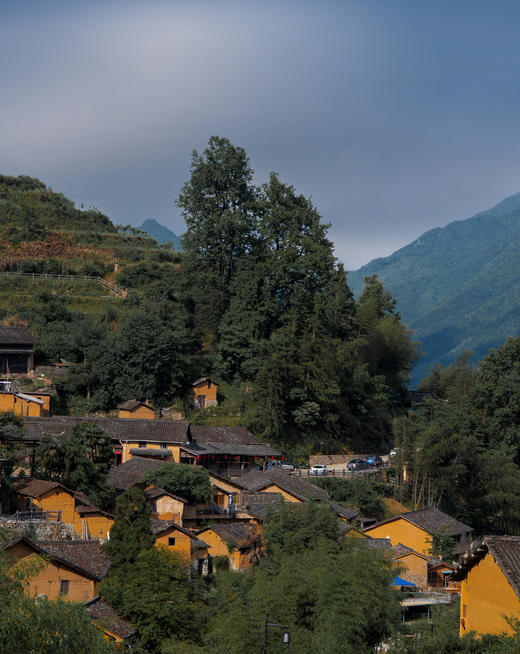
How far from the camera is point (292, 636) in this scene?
22.1m

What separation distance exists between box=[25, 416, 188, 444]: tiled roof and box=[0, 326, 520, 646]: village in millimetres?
74

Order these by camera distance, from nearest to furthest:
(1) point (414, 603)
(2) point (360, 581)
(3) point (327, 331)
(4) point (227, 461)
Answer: (2) point (360, 581) < (1) point (414, 603) < (4) point (227, 461) < (3) point (327, 331)

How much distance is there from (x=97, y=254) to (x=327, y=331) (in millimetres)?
20423

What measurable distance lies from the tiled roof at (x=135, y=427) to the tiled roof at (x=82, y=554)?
12449mm

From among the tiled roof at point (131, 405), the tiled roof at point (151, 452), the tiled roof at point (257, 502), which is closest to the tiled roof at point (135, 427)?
the tiled roof at point (151, 452)

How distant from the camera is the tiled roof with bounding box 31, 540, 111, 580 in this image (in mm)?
24911

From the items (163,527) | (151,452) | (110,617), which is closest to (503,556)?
(110,617)

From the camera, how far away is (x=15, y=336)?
4644cm

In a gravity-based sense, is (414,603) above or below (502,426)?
below

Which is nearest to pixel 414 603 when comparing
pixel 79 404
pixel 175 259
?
pixel 79 404

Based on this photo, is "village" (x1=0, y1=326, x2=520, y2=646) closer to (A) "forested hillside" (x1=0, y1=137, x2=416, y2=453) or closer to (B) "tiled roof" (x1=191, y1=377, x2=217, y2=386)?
(B) "tiled roof" (x1=191, y1=377, x2=217, y2=386)

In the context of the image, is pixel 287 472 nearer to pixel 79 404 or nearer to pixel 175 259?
pixel 79 404

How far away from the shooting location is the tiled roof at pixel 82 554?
81.7 ft

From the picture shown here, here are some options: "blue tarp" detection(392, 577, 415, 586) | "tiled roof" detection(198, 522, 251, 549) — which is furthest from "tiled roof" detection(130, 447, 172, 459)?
"blue tarp" detection(392, 577, 415, 586)
